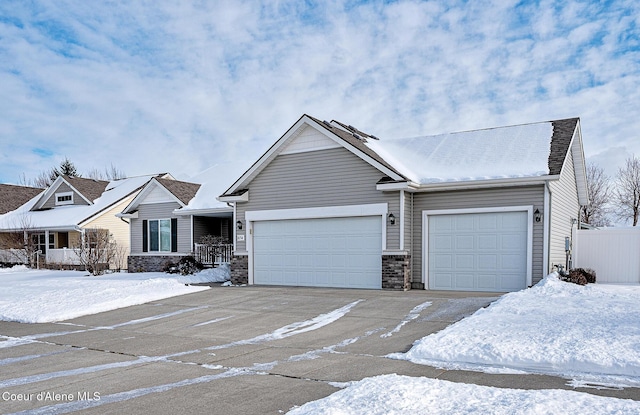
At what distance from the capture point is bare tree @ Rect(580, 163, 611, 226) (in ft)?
123

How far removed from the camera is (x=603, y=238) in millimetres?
17781

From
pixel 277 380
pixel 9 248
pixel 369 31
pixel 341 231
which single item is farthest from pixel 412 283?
pixel 9 248

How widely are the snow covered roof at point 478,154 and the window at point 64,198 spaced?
21.5 m

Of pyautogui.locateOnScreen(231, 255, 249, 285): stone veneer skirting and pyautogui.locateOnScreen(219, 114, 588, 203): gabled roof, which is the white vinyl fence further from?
pyautogui.locateOnScreen(231, 255, 249, 285): stone veneer skirting

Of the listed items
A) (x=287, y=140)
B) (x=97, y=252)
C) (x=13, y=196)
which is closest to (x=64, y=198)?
(x=13, y=196)

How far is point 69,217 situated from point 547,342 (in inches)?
1090

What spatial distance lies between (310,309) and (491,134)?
9.60 m

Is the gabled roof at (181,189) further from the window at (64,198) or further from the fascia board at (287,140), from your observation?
the window at (64,198)

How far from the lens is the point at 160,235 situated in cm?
2348

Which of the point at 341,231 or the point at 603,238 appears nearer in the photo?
the point at 341,231

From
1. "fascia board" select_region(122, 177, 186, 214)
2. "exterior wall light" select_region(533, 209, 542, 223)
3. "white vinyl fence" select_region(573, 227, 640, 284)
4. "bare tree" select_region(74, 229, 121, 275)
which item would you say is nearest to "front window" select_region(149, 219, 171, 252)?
"fascia board" select_region(122, 177, 186, 214)

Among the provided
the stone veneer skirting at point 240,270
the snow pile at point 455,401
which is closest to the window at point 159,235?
the stone veneer skirting at point 240,270

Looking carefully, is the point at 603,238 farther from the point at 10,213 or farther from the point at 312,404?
the point at 10,213

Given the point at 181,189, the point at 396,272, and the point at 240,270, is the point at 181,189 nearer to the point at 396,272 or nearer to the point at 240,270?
the point at 240,270
